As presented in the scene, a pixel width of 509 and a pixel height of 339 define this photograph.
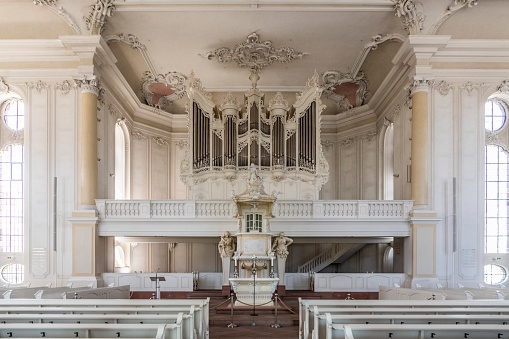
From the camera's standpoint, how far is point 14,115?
61.7 feet

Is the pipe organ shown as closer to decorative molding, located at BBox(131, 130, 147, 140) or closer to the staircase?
the staircase

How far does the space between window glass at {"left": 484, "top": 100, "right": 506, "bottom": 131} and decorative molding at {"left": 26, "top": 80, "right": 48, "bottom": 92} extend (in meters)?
15.5

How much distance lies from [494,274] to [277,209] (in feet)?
25.8

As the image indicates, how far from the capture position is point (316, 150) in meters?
18.7

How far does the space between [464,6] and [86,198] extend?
13.6m

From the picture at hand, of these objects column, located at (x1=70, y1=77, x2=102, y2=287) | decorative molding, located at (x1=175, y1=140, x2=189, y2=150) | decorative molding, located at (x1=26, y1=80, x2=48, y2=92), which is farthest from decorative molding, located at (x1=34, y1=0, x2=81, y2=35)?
decorative molding, located at (x1=175, y1=140, x2=189, y2=150)

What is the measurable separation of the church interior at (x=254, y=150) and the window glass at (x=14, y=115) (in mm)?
51

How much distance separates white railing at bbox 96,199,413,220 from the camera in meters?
17.0

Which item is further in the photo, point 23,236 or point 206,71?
point 206,71

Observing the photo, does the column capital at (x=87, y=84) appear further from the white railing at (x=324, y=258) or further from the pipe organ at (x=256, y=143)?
the white railing at (x=324, y=258)

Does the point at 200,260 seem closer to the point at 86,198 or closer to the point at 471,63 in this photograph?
the point at 86,198

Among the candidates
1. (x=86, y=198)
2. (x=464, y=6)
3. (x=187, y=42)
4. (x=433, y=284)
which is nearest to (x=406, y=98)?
(x=464, y=6)

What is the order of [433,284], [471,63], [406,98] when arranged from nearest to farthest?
[433,284] → [471,63] → [406,98]

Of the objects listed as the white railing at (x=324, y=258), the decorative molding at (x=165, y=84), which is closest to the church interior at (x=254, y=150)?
the decorative molding at (x=165, y=84)
